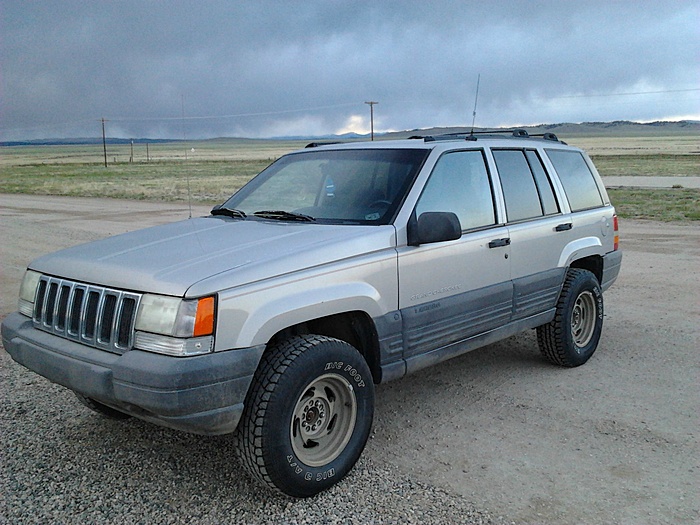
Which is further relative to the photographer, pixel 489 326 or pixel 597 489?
pixel 489 326

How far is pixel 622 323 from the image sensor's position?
7.20m

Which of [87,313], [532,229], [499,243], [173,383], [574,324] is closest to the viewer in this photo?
[173,383]

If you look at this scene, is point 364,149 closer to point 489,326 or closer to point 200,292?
point 489,326

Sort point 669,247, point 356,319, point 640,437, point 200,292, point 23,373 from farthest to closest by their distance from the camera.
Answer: point 669,247
point 23,373
point 640,437
point 356,319
point 200,292

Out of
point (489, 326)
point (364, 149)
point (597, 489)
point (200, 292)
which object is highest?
point (364, 149)

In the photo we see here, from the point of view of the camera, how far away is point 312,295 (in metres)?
3.71

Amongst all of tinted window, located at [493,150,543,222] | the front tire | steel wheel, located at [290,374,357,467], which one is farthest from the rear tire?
steel wheel, located at [290,374,357,467]

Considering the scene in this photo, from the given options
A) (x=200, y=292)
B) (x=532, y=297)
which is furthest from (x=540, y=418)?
(x=200, y=292)

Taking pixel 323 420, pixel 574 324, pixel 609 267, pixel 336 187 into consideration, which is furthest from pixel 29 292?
pixel 609 267

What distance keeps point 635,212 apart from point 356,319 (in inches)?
664

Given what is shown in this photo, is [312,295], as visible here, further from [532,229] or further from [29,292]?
[532,229]

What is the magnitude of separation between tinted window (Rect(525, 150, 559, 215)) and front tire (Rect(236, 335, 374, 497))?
2.51m

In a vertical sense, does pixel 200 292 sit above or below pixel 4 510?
above

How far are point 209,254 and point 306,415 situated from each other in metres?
1.01
